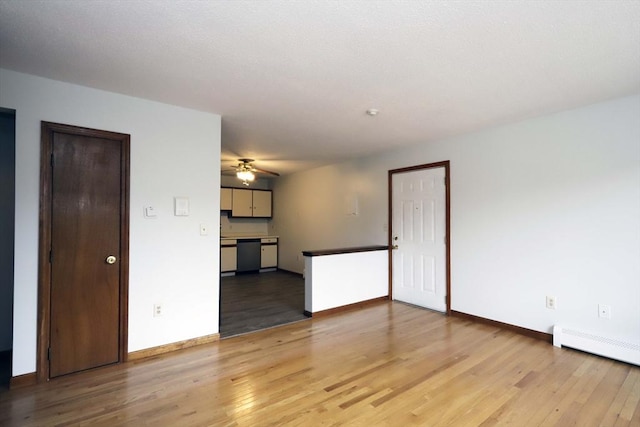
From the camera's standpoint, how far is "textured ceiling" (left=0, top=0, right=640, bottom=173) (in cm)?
169

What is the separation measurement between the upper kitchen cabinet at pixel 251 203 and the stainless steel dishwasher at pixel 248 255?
73 centimetres

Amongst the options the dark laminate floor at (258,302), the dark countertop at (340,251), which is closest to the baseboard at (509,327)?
the dark countertop at (340,251)

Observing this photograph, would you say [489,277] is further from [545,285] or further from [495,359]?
[495,359]

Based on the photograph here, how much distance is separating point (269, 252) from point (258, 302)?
2983mm

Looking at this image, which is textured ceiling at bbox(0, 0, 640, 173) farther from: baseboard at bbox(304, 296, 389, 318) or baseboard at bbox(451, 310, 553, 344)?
baseboard at bbox(304, 296, 389, 318)

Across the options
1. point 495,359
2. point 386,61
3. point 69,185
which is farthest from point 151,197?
point 495,359

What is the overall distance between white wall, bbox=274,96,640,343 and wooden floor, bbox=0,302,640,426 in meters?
0.52

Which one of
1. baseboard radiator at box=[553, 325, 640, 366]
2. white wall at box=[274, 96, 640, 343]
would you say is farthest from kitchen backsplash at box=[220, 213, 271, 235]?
baseboard radiator at box=[553, 325, 640, 366]

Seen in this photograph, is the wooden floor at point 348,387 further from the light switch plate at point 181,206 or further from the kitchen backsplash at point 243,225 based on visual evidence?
the kitchen backsplash at point 243,225

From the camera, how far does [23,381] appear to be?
95.3 inches

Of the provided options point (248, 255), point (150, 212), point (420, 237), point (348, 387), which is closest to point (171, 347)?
point (150, 212)

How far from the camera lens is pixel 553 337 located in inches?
127

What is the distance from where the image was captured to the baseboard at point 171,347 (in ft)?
9.50

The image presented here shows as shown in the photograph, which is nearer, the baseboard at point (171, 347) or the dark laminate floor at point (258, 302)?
the baseboard at point (171, 347)
